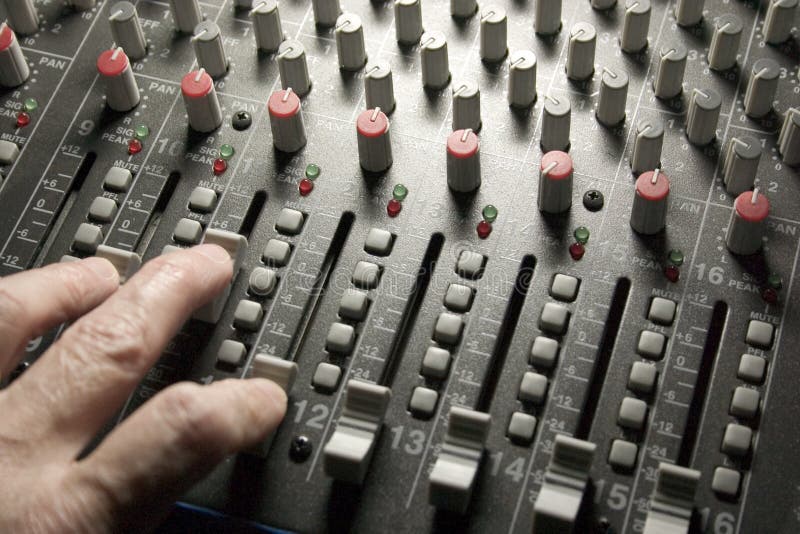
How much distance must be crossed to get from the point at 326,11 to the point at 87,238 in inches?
26.8

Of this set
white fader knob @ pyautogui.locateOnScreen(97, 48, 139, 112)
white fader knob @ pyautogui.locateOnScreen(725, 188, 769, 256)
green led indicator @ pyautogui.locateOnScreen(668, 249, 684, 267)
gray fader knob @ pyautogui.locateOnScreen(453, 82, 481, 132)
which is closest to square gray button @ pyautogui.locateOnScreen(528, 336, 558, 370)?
green led indicator @ pyautogui.locateOnScreen(668, 249, 684, 267)

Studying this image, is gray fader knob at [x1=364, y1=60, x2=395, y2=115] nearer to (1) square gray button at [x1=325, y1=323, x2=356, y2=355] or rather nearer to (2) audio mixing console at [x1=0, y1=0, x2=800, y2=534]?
(2) audio mixing console at [x1=0, y1=0, x2=800, y2=534]

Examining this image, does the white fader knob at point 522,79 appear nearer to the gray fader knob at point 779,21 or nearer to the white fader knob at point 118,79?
the gray fader knob at point 779,21

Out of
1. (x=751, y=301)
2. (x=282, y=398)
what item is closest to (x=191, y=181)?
(x=282, y=398)

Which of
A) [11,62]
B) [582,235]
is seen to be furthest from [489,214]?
[11,62]

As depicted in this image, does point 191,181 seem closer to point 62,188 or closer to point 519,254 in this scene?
point 62,188

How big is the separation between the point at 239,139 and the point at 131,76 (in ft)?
0.84

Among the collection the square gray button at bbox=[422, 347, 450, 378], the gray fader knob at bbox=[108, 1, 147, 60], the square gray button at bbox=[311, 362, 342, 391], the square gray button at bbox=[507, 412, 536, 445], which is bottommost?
the square gray button at bbox=[311, 362, 342, 391]

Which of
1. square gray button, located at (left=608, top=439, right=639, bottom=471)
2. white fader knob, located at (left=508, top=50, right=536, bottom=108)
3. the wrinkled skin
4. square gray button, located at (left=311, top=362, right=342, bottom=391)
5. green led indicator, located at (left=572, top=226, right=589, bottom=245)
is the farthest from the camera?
white fader knob, located at (left=508, top=50, right=536, bottom=108)

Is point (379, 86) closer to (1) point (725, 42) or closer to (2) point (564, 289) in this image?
(2) point (564, 289)

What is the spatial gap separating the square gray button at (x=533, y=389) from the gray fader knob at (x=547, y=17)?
768mm

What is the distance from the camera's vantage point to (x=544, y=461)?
1760 millimetres

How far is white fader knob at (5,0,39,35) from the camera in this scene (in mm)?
2254

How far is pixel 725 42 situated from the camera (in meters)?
2.06
